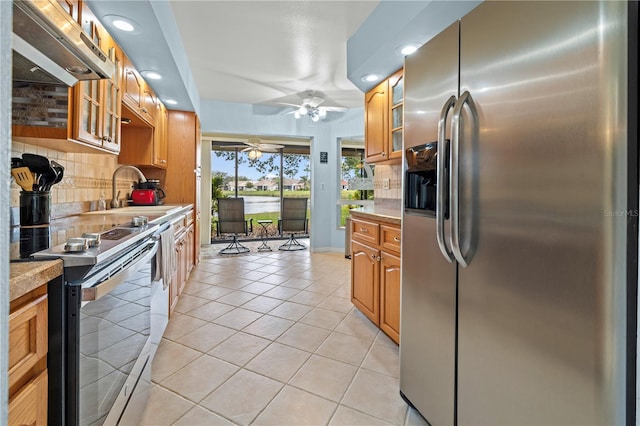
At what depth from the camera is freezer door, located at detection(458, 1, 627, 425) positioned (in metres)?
0.74

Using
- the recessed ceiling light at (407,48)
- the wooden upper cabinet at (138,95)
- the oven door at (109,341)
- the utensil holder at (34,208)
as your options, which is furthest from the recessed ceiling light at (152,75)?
the recessed ceiling light at (407,48)

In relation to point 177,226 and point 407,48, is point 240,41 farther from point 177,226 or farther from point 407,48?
point 177,226

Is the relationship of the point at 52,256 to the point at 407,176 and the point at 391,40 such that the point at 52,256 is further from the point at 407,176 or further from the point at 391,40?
the point at 391,40

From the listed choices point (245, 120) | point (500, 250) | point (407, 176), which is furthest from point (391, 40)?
point (245, 120)

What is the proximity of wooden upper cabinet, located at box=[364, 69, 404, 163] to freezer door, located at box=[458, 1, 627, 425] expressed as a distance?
1584 millimetres

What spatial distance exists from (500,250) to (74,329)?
131 centimetres

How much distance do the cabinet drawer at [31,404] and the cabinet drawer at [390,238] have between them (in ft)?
5.74

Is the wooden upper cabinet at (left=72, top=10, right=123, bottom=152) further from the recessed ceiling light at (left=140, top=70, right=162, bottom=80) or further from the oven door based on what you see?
the oven door

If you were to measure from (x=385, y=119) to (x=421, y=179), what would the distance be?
1.62m

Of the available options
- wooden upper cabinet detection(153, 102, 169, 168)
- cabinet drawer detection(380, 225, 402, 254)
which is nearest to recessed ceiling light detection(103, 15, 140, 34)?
wooden upper cabinet detection(153, 102, 169, 168)

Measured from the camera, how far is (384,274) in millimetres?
2268

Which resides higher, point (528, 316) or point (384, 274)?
point (528, 316)

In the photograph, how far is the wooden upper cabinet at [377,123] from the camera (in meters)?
2.92

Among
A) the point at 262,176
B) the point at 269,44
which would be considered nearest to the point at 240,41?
the point at 269,44
